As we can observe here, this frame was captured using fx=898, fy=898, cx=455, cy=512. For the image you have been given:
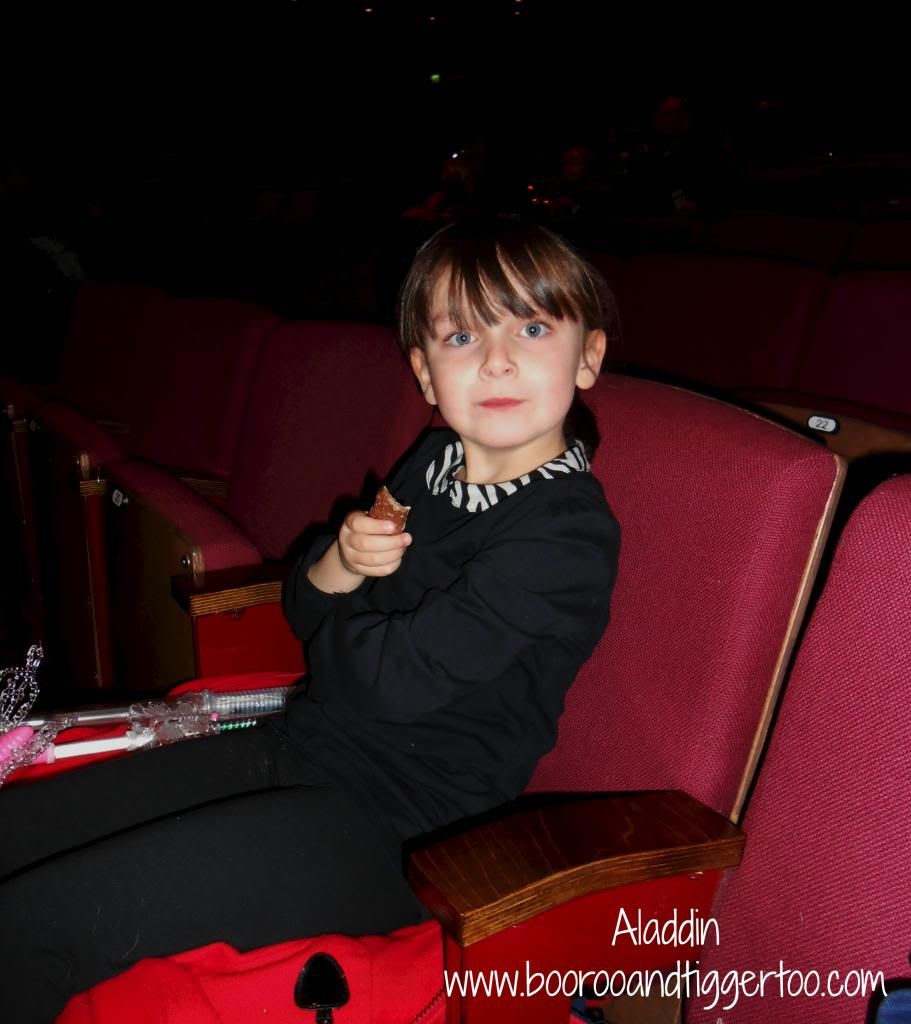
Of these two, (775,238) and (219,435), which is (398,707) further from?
(775,238)

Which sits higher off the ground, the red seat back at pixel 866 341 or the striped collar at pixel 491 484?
the red seat back at pixel 866 341

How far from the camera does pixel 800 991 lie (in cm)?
69

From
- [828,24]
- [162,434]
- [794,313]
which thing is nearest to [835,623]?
[794,313]

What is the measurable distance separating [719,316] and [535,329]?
1203mm

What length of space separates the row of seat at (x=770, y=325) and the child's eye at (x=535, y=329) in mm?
634

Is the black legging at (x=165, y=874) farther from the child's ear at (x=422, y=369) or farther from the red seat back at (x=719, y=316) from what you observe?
the red seat back at (x=719, y=316)

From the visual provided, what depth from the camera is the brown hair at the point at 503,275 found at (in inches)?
33.6

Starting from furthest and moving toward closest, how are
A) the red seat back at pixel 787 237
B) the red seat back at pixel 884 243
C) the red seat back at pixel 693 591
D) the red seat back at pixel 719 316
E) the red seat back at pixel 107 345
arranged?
the red seat back at pixel 787 237 → the red seat back at pixel 884 243 → the red seat back at pixel 107 345 → the red seat back at pixel 719 316 → the red seat back at pixel 693 591

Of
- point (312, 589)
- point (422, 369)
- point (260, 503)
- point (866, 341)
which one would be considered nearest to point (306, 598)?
point (312, 589)

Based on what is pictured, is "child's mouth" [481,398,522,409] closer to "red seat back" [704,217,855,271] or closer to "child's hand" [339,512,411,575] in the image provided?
"child's hand" [339,512,411,575]

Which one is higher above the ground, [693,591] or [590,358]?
[590,358]

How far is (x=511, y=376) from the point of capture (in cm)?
84

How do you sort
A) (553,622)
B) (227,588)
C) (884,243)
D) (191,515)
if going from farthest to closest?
1. (884,243)
2. (191,515)
3. (227,588)
4. (553,622)

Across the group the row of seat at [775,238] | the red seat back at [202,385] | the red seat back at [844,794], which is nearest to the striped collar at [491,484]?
the red seat back at [844,794]
